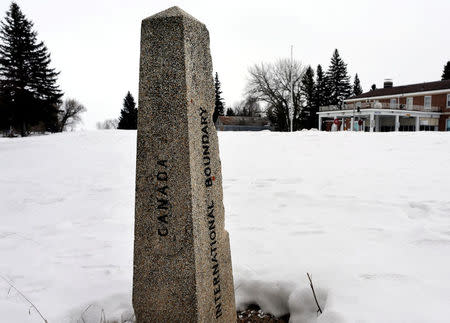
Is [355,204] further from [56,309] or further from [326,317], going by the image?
[56,309]

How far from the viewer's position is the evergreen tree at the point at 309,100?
6303 centimetres

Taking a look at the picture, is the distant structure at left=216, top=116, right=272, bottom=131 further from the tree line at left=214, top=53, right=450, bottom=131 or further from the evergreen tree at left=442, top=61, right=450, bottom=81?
the evergreen tree at left=442, top=61, right=450, bottom=81

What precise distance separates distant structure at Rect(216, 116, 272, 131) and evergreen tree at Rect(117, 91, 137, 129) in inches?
624

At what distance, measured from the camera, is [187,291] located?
2.20 metres

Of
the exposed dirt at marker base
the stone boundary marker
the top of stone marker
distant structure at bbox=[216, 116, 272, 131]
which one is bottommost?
the exposed dirt at marker base

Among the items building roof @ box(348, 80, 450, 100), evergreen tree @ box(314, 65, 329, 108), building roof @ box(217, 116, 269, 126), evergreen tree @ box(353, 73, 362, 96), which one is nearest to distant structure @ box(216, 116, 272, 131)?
building roof @ box(217, 116, 269, 126)

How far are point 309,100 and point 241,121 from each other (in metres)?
15.3

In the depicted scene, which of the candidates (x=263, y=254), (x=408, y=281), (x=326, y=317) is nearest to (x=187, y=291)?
(x=326, y=317)

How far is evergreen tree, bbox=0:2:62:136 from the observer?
38281 millimetres

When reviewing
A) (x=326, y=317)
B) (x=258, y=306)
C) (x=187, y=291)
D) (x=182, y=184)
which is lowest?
(x=258, y=306)

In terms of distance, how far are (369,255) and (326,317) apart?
1.34 metres

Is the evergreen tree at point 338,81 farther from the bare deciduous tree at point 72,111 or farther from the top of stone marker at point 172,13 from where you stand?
the top of stone marker at point 172,13

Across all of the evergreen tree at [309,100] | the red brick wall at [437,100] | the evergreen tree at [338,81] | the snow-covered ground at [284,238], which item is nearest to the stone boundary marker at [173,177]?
the snow-covered ground at [284,238]

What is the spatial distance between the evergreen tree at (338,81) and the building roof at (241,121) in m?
15.9
